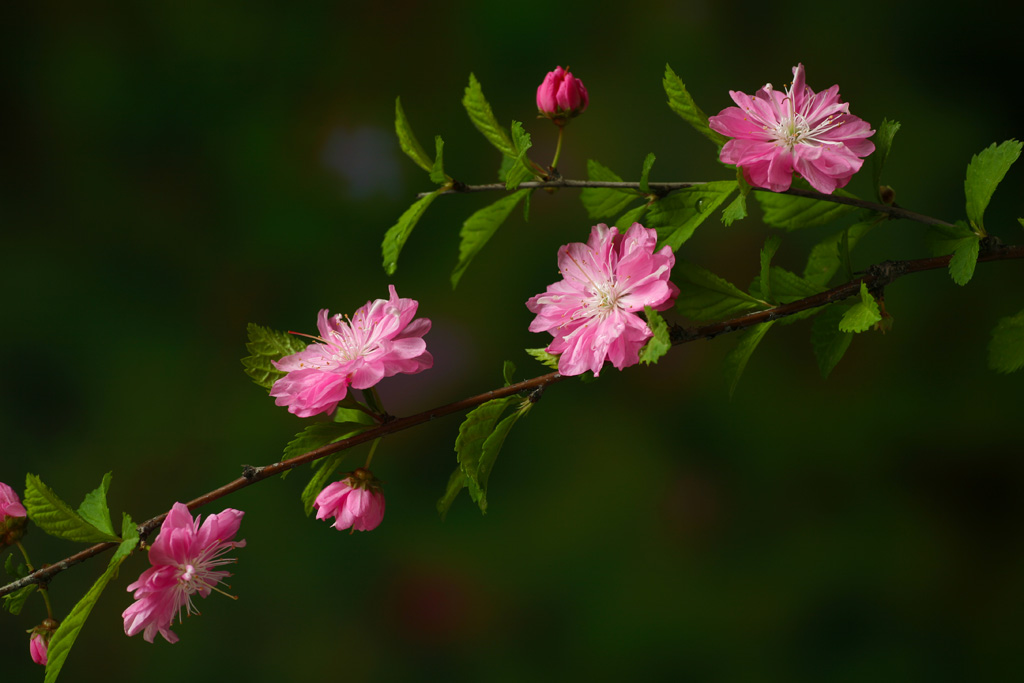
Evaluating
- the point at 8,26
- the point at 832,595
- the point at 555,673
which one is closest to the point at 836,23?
the point at 832,595

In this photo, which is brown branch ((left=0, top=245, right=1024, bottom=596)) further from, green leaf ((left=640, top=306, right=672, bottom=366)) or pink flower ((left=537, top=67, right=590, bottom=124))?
pink flower ((left=537, top=67, right=590, bottom=124))

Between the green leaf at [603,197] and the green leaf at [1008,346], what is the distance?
36 centimetres

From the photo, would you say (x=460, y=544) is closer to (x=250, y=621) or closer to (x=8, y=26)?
(x=250, y=621)

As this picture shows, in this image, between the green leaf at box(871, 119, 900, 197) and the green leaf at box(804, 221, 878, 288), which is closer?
the green leaf at box(871, 119, 900, 197)

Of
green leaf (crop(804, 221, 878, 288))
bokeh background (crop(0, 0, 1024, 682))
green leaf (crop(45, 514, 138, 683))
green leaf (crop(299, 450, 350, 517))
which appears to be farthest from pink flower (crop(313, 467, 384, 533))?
bokeh background (crop(0, 0, 1024, 682))

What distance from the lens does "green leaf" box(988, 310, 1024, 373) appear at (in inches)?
28.6

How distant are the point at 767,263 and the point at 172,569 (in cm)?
54

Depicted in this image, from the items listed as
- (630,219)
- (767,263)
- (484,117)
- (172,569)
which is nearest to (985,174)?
(767,263)

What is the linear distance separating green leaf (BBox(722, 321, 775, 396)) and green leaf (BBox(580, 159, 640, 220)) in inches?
6.4

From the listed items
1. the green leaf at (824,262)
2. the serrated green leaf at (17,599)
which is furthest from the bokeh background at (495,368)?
the serrated green leaf at (17,599)

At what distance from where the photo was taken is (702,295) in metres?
0.68

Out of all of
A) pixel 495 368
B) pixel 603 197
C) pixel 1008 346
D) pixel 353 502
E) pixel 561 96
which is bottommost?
pixel 495 368

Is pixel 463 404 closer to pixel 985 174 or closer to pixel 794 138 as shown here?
pixel 794 138

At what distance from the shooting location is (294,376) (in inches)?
26.5
